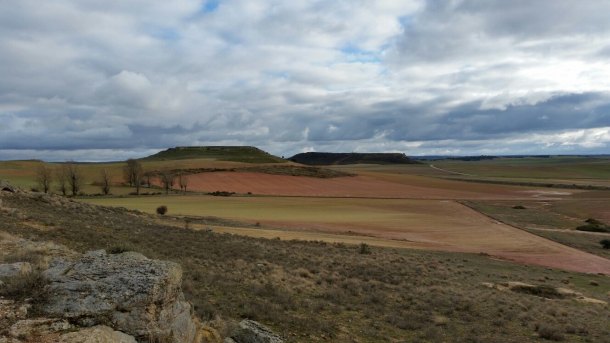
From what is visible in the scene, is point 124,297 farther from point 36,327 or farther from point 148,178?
point 148,178

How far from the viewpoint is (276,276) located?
1880 centimetres

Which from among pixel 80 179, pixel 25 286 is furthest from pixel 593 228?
pixel 80 179

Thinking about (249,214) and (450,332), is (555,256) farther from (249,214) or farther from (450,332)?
(249,214)

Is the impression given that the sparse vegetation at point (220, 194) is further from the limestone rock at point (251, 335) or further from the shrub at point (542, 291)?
the limestone rock at point (251, 335)

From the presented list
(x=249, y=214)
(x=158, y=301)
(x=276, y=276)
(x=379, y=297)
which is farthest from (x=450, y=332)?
(x=249, y=214)

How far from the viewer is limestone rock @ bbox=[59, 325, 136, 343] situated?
18.9 ft

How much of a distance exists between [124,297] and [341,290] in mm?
12543

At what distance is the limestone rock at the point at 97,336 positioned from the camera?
18.9 feet

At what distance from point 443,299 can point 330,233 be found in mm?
25315

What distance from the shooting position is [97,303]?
21.7 feet

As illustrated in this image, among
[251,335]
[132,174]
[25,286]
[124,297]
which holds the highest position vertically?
[25,286]

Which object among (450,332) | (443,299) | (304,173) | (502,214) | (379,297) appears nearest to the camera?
(450,332)

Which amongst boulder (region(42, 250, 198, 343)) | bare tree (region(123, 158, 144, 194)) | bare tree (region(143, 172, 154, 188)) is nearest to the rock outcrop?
boulder (region(42, 250, 198, 343))

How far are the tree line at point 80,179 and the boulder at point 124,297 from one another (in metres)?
74.4
